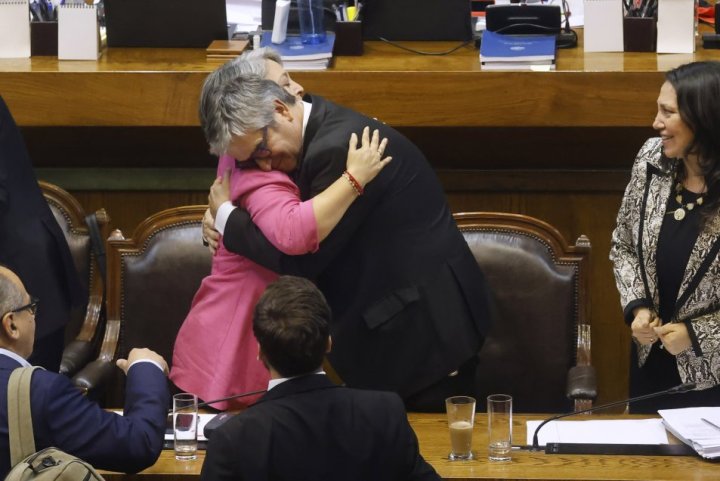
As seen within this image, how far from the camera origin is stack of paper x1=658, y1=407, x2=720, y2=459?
Answer: 2646mm

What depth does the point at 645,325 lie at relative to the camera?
10.2ft

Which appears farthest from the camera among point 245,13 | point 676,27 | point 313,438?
point 245,13

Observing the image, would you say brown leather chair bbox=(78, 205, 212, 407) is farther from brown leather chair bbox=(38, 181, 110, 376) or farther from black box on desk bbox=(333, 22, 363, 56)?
black box on desk bbox=(333, 22, 363, 56)

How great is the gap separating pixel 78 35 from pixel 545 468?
209cm

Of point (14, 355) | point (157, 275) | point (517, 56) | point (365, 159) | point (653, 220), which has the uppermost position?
point (517, 56)

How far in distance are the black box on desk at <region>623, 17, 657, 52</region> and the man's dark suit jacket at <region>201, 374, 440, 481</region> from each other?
6.54 feet

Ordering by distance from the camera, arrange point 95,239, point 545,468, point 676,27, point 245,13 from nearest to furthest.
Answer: point 545,468 → point 95,239 → point 676,27 → point 245,13

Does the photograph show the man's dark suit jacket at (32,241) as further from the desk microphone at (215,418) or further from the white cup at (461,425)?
the white cup at (461,425)

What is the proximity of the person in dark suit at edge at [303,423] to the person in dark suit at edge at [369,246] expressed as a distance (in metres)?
0.49

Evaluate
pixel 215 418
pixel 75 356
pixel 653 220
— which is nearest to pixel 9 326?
pixel 215 418

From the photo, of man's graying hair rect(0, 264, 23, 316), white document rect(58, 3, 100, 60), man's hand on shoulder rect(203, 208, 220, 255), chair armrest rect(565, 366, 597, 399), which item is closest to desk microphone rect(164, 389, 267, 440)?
man's hand on shoulder rect(203, 208, 220, 255)

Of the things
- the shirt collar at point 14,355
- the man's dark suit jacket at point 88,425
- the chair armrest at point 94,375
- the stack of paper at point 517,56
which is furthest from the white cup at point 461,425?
the stack of paper at point 517,56

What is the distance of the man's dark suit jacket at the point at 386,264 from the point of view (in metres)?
2.79

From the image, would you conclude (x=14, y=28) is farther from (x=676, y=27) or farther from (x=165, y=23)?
(x=676, y=27)
